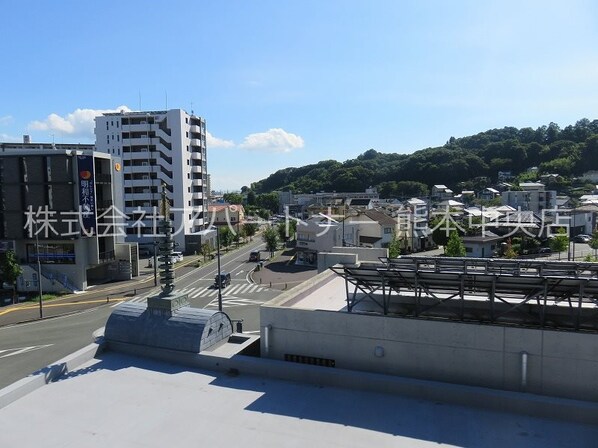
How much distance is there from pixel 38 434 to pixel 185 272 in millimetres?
37006

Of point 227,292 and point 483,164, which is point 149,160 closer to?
point 227,292

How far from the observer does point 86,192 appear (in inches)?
1406

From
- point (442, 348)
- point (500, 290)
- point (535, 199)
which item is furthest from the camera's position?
point (535, 199)

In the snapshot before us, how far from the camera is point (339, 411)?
28.5 ft

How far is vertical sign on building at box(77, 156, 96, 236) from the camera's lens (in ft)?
116

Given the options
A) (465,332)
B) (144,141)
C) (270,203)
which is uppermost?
(144,141)

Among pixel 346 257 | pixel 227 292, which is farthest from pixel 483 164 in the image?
pixel 346 257

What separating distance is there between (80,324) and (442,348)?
24.8 meters

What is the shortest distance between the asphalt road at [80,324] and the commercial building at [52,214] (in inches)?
164

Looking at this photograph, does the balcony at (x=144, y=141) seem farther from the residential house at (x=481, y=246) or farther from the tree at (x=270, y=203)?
the tree at (x=270, y=203)

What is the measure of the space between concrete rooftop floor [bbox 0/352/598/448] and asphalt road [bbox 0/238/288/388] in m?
6.76

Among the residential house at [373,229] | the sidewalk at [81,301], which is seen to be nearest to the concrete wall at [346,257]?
the sidewalk at [81,301]

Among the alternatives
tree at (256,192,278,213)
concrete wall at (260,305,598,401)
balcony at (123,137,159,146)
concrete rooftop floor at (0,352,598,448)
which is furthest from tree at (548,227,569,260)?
Answer: tree at (256,192,278,213)

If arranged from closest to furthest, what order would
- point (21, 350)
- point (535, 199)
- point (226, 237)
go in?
point (21, 350), point (226, 237), point (535, 199)
